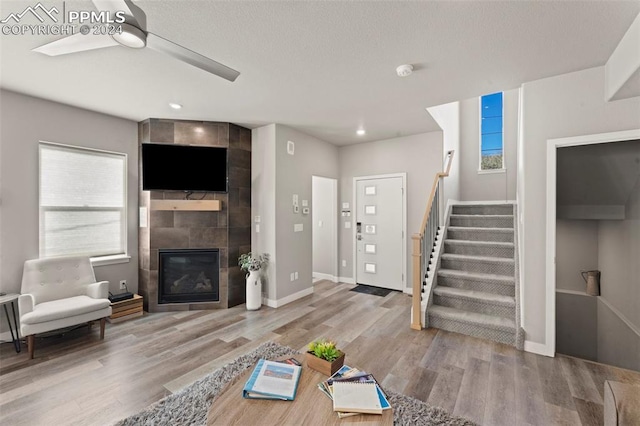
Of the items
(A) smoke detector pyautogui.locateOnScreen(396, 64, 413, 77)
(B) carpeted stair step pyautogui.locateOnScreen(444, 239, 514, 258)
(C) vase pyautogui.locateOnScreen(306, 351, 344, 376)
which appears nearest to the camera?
(C) vase pyautogui.locateOnScreen(306, 351, 344, 376)

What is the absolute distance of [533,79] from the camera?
2.76 m

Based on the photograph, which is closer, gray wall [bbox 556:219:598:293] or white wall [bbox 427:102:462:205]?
gray wall [bbox 556:219:598:293]

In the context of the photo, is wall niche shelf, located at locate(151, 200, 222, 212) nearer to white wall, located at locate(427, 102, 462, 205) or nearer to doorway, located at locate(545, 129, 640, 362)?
white wall, located at locate(427, 102, 462, 205)

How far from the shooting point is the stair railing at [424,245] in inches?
134

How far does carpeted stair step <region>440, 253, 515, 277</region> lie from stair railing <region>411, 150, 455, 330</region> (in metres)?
0.26

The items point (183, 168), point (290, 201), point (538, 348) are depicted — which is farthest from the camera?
point (290, 201)

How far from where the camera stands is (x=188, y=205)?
402 centimetres

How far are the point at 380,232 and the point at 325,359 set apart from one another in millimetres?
3718

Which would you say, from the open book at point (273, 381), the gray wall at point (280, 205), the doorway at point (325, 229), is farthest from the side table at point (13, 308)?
the doorway at point (325, 229)

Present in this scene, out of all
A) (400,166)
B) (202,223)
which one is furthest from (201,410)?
(400,166)

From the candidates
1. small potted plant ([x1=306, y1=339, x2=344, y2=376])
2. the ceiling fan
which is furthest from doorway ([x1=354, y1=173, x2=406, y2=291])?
the ceiling fan

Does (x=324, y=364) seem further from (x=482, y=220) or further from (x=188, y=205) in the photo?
(x=482, y=220)

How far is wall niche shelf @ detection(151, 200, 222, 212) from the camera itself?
12.9 feet

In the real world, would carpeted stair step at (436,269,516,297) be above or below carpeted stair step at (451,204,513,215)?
below
